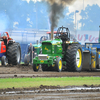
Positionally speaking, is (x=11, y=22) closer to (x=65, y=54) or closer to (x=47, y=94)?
(x=65, y=54)

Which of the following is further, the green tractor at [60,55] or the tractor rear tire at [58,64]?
the green tractor at [60,55]

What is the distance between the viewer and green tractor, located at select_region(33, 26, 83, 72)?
653 inches

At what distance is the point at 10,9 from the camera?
45531mm

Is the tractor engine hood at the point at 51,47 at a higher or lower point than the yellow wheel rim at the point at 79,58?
higher

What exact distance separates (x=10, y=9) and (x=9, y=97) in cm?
3730

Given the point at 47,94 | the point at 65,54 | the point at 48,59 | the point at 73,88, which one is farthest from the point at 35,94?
the point at 65,54

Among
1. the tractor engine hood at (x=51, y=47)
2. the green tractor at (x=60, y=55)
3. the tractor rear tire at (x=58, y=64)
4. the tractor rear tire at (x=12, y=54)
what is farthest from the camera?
the tractor rear tire at (x=12, y=54)

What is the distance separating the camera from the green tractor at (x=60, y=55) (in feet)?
54.4

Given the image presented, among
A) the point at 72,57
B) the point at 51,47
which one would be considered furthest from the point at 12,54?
the point at 72,57

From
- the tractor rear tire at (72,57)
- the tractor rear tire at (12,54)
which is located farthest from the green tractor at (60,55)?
the tractor rear tire at (12,54)

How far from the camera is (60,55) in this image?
57.2 feet

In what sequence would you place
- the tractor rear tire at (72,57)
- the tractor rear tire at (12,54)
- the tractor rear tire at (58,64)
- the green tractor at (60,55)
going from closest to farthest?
the tractor rear tire at (58,64), the green tractor at (60,55), the tractor rear tire at (72,57), the tractor rear tire at (12,54)

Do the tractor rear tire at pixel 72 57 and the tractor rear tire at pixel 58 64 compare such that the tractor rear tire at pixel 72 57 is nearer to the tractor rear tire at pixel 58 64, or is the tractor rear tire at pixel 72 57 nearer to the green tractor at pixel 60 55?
the green tractor at pixel 60 55

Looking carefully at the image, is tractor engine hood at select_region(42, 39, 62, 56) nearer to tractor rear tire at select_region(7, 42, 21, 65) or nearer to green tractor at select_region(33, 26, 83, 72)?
green tractor at select_region(33, 26, 83, 72)
